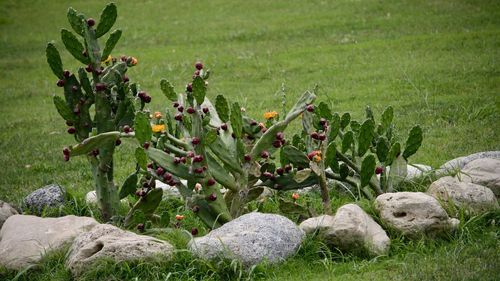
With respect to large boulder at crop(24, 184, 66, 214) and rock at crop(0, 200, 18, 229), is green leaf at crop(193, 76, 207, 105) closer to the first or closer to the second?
large boulder at crop(24, 184, 66, 214)

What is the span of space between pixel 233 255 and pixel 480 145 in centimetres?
416

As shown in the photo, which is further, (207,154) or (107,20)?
(107,20)

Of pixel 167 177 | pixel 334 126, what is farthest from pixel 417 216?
pixel 167 177

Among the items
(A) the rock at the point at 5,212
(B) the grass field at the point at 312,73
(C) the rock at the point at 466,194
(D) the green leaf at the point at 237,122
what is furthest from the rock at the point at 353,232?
(A) the rock at the point at 5,212

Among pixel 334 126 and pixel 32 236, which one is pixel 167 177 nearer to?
pixel 32 236

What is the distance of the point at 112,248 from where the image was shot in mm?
5742

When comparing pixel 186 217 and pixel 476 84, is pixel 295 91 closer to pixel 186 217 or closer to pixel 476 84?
pixel 476 84

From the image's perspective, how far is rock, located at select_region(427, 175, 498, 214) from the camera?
251 inches

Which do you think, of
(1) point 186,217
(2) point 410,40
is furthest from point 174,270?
(2) point 410,40

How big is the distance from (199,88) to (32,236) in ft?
5.86

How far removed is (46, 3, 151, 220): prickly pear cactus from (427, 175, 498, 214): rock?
2580 millimetres

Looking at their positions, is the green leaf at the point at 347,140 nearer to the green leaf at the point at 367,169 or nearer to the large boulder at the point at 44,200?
the green leaf at the point at 367,169

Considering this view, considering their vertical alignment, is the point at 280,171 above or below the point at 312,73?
above

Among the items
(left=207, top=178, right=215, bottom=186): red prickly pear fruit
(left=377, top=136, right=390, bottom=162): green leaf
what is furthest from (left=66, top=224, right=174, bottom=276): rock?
(left=377, top=136, right=390, bottom=162): green leaf
